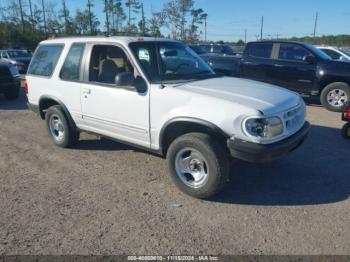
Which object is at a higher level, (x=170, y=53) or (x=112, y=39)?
(x=112, y=39)

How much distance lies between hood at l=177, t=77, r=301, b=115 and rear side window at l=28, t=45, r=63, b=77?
2588 millimetres

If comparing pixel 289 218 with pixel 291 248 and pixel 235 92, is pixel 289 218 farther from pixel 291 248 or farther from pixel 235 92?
pixel 235 92

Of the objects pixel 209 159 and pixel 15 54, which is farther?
pixel 15 54

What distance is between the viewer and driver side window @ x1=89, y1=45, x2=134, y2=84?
4.64 m

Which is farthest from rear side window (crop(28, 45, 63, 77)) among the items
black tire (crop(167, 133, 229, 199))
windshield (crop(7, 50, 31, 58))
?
windshield (crop(7, 50, 31, 58))

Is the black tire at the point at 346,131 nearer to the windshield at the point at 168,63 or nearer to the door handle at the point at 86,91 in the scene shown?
the windshield at the point at 168,63

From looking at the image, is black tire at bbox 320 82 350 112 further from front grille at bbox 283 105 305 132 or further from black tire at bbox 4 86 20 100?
black tire at bbox 4 86 20 100

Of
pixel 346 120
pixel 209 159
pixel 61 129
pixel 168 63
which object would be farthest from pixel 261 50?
pixel 209 159

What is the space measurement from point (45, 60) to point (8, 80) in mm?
5384

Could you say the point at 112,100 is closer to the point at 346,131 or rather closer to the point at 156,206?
the point at 156,206

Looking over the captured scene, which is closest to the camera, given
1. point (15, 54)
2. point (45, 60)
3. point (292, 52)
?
point (45, 60)

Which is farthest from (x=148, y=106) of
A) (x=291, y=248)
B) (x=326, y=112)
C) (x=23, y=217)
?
(x=326, y=112)

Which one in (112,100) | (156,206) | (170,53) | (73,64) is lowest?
(156,206)

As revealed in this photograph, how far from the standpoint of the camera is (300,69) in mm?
9305
